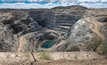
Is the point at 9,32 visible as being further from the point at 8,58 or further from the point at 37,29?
the point at 8,58

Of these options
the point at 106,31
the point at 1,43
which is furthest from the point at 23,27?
the point at 106,31

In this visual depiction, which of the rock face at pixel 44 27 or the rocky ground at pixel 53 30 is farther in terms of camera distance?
the rock face at pixel 44 27

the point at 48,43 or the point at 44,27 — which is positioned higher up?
the point at 44,27

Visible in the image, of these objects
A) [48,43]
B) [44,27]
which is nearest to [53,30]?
[44,27]

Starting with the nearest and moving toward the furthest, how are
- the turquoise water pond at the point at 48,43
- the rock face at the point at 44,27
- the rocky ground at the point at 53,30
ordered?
the rocky ground at the point at 53,30 → the rock face at the point at 44,27 → the turquoise water pond at the point at 48,43

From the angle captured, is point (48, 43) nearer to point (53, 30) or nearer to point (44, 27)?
point (53, 30)

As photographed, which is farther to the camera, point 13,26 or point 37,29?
point 37,29

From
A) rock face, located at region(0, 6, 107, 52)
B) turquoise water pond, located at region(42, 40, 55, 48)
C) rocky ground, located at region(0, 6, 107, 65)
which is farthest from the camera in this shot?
turquoise water pond, located at region(42, 40, 55, 48)

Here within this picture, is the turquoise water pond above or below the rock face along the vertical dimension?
below
